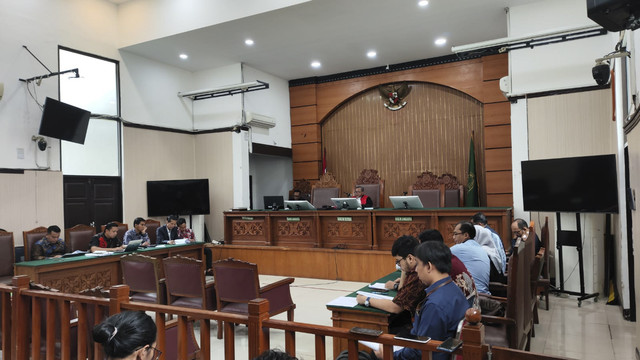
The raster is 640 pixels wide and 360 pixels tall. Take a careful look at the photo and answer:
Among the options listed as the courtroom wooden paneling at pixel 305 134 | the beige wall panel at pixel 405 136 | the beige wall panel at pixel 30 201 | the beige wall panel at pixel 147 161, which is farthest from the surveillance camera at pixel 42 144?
the beige wall panel at pixel 405 136

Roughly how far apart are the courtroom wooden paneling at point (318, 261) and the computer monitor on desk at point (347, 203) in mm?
685

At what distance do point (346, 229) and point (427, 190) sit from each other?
1.92m

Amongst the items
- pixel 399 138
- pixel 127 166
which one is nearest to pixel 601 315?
pixel 399 138

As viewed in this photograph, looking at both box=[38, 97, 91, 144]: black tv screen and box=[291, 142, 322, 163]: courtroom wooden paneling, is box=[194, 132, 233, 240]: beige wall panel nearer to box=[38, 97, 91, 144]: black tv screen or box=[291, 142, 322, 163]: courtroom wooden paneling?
box=[291, 142, 322, 163]: courtroom wooden paneling

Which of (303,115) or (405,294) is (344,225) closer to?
(405,294)

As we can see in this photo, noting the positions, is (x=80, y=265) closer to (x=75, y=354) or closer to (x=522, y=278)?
(x=75, y=354)

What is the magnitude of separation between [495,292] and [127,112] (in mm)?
6928

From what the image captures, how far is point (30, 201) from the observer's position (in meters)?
6.23

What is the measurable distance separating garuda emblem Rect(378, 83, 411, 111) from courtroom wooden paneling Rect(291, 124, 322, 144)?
1759mm

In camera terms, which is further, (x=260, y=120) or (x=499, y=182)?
(x=260, y=120)

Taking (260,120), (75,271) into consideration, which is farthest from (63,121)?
(260,120)

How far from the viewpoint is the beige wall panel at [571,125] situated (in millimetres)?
5730

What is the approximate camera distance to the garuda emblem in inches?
365

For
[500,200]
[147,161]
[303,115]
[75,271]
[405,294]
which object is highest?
[303,115]
